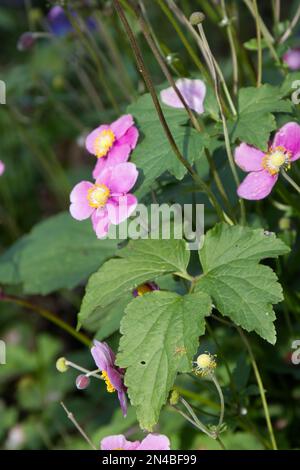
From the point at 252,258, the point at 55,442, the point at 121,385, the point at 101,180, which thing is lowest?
the point at 55,442

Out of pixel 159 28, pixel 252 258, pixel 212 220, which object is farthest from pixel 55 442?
pixel 159 28

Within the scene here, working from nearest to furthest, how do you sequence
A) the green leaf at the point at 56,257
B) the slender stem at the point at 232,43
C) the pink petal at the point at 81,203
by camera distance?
1. the pink petal at the point at 81,203
2. the slender stem at the point at 232,43
3. the green leaf at the point at 56,257

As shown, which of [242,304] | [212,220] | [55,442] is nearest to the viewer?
[242,304]

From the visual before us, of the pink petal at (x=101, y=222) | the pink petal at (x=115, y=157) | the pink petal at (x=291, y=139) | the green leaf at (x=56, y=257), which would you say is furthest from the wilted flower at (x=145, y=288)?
the green leaf at (x=56, y=257)

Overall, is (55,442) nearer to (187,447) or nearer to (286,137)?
(187,447)

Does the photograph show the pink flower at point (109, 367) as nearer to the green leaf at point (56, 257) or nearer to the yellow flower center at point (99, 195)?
the yellow flower center at point (99, 195)

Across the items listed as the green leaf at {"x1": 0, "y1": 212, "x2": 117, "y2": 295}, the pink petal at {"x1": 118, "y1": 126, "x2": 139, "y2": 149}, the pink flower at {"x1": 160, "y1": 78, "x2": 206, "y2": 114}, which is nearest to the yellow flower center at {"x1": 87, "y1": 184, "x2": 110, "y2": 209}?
the pink petal at {"x1": 118, "y1": 126, "x2": 139, "y2": 149}
